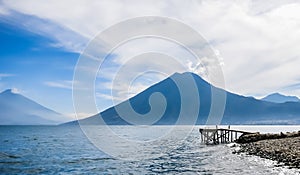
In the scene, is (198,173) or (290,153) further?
(290,153)

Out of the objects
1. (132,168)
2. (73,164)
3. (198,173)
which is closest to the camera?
(198,173)

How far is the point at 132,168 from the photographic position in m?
33.8

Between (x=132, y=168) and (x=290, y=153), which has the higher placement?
(x=290, y=153)

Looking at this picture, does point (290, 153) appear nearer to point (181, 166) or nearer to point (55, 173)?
point (181, 166)

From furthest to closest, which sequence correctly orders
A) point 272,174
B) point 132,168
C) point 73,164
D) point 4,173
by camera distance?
1. point 73,164
2. point 132,168
3. point 4,173
4. point 272,174

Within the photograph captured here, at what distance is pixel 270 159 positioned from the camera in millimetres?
35188

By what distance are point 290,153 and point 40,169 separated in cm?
2581

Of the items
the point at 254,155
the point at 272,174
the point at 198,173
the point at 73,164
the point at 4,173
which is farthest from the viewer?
the point at 254,155

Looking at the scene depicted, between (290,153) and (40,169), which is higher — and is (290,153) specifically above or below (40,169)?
above

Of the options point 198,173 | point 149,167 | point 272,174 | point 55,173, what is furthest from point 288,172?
point 55,173

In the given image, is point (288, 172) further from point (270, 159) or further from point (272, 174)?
point (270, 159)

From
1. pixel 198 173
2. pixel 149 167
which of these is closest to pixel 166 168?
pixel 149 167

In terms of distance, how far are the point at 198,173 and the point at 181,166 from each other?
16.7 ft

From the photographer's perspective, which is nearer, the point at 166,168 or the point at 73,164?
the point at 166,168
